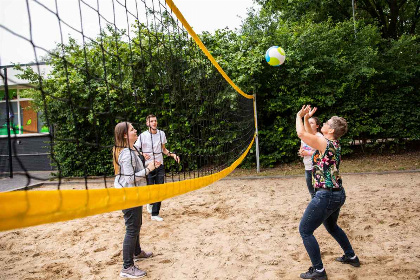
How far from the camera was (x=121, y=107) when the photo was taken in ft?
21.5

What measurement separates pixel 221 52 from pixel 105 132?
381 cm

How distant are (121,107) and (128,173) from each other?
424cm

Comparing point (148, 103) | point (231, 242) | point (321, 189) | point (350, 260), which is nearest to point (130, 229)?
point (231, 242)

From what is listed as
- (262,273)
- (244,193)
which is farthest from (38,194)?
(244,193)

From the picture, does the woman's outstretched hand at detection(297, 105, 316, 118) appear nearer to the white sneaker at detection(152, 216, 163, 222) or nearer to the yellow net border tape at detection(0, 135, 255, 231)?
the yellow net border tape at detection(0, 135, 255, 231)

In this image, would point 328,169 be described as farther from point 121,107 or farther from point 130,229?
point 121,107

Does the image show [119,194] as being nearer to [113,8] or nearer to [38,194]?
[38,194]

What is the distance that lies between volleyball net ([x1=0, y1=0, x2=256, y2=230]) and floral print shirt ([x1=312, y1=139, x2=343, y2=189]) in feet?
3.59

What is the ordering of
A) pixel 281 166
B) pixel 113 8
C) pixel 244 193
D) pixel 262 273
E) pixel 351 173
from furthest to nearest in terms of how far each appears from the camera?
1. pixel 281 166
2. pixel 351 173
3. pixel 244 193
4. pixel 262 273
5. pixel 113 8

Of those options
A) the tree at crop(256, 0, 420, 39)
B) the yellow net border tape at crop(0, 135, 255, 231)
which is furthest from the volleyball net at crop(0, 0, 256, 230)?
the tree at crop(256, 0, 420, 39)

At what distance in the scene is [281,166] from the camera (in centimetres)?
854

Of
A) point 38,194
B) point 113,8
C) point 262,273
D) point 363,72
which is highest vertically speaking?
point 363,72

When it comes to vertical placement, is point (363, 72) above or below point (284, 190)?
above

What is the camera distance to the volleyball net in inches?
51.6
